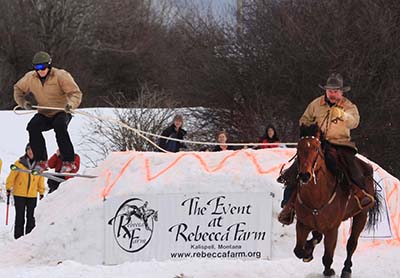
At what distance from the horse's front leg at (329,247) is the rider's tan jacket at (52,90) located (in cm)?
450

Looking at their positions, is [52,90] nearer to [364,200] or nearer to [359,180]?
[359,180]

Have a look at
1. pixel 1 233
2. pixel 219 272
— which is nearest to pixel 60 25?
pixel 1 233

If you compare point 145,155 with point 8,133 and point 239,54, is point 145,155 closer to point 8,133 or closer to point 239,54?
point 239,54

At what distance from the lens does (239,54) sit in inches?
1095

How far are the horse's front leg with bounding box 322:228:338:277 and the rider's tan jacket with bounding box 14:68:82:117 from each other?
4.50m

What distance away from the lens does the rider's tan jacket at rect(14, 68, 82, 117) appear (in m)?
12.4

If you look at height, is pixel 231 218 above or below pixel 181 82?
below

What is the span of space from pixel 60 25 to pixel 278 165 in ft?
114

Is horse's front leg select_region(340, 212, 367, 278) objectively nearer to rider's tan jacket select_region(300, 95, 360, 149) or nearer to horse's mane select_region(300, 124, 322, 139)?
rider's tan jacket select_region(300, 95, 360, 149)

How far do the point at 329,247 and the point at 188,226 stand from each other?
2.68 m

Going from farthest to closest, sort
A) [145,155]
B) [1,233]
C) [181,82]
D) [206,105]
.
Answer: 1. [181,82]
2. [206,105]
3. [1,233]
4. [145,155]

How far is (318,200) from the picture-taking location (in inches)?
392

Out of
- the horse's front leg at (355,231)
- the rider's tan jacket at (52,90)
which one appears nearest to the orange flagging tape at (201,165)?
the rider's tan jacket at (52,90)

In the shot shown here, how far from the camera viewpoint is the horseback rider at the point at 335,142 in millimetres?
10398
